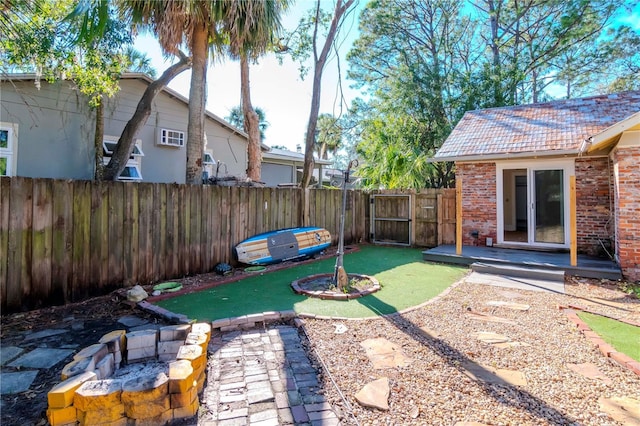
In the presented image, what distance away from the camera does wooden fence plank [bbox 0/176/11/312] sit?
4.13 metres

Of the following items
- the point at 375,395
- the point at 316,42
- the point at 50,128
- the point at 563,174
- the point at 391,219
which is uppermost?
the point at 316,42

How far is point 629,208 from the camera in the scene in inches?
239

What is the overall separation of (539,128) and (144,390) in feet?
34.8

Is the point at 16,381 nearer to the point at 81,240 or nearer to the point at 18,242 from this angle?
the point at 18,242

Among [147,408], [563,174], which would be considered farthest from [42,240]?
[563,174]

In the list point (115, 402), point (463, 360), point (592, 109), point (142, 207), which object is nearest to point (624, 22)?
point (592, 109)

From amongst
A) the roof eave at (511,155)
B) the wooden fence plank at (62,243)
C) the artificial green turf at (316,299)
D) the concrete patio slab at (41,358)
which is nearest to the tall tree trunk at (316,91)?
the artificial green turf at (316,299)

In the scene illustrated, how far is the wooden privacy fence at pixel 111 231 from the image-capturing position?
430 cm

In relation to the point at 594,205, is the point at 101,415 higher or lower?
lower

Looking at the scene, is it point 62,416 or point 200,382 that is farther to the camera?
point 200,382

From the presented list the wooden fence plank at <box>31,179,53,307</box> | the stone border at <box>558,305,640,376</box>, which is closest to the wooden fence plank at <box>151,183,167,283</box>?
the wooden fence plank at <box>31,179,53,307</box>

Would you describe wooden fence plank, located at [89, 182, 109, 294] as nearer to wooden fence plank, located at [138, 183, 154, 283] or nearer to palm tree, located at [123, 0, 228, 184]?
wooden fence plank, located at [138, 183, 154, 283]

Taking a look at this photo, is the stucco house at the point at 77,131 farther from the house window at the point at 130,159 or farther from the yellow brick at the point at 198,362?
the yellow brick at the point at 198,362

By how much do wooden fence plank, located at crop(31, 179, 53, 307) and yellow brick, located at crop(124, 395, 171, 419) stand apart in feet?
11.1
